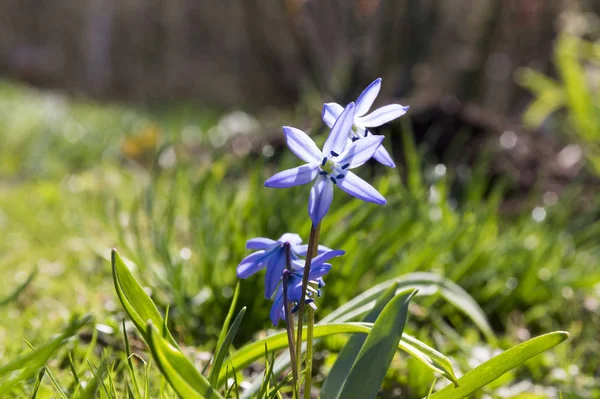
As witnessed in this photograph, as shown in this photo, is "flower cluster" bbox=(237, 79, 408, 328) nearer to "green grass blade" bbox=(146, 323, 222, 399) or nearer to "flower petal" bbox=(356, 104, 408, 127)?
"flower petal" bbox=(356, 104, 408, 127)

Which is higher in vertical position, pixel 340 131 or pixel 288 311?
pixel 340 131

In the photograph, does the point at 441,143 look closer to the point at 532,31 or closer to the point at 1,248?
the point at 1,248

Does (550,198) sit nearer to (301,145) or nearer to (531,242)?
(531,242)

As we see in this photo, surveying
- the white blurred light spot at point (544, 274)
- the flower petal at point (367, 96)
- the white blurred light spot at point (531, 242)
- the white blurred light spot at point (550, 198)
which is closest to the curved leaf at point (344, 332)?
the flower petal at point (367, 96)

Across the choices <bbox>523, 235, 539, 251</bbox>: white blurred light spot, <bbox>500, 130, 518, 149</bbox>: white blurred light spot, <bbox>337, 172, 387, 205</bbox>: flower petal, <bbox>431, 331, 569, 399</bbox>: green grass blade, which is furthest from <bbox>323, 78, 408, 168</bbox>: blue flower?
<bbox>500, 130, 518, 149</bbox>: white blurred light spot

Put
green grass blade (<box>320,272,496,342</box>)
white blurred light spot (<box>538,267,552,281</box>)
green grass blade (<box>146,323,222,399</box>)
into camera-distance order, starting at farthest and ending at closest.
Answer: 1. white blurred light spot (<box>538,267,552,281</box>)
2. green grass blade (<box>320,272,496,342</box>)
3. green grass blade (<box>146,323,222,399</box>)

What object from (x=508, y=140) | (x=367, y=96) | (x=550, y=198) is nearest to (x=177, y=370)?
(x=367, y=96)

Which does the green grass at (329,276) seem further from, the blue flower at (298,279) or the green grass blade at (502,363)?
the green grass blade at (502,363)

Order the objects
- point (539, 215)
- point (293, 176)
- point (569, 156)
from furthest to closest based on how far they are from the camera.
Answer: point (569, 156)
point (539, 215)
point (293, 176)
